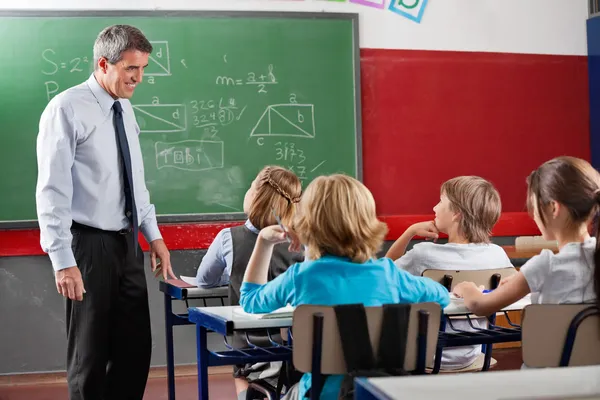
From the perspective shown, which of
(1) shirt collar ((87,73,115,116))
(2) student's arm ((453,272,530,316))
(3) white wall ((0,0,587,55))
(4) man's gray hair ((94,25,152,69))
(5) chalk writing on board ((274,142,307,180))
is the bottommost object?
(2) student's arm ((453,272,530,316))

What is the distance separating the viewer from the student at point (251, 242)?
2750 millimetres

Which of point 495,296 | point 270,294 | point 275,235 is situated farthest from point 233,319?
point 495,296

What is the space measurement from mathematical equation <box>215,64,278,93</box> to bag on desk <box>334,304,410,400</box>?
290 cm

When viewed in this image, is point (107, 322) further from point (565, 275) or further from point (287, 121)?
point (287, 121)

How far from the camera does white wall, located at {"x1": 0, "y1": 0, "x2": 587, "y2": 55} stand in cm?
466

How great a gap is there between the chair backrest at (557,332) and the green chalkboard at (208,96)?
9.43ft

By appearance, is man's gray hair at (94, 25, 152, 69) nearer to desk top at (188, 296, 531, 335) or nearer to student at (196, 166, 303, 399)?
student at (196, 166, 303, 399)

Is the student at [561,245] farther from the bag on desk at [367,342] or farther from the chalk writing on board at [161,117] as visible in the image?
the chalk writing on board at [161,117]

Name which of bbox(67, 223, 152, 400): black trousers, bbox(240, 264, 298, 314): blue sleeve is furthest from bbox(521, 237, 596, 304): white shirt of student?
bbox(67, 223, 152, 400): black trousers

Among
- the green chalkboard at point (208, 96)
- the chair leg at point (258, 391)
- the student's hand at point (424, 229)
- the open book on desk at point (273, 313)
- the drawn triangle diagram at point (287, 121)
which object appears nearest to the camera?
the open book on desk at point (273, 313)

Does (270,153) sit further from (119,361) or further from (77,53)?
(119,361)

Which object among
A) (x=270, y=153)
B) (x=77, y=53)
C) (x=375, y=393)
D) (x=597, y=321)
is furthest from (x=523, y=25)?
(x=375, y=393)

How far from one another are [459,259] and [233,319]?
1.14m

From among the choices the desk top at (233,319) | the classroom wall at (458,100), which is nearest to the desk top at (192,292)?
the desk top at (233,319)
